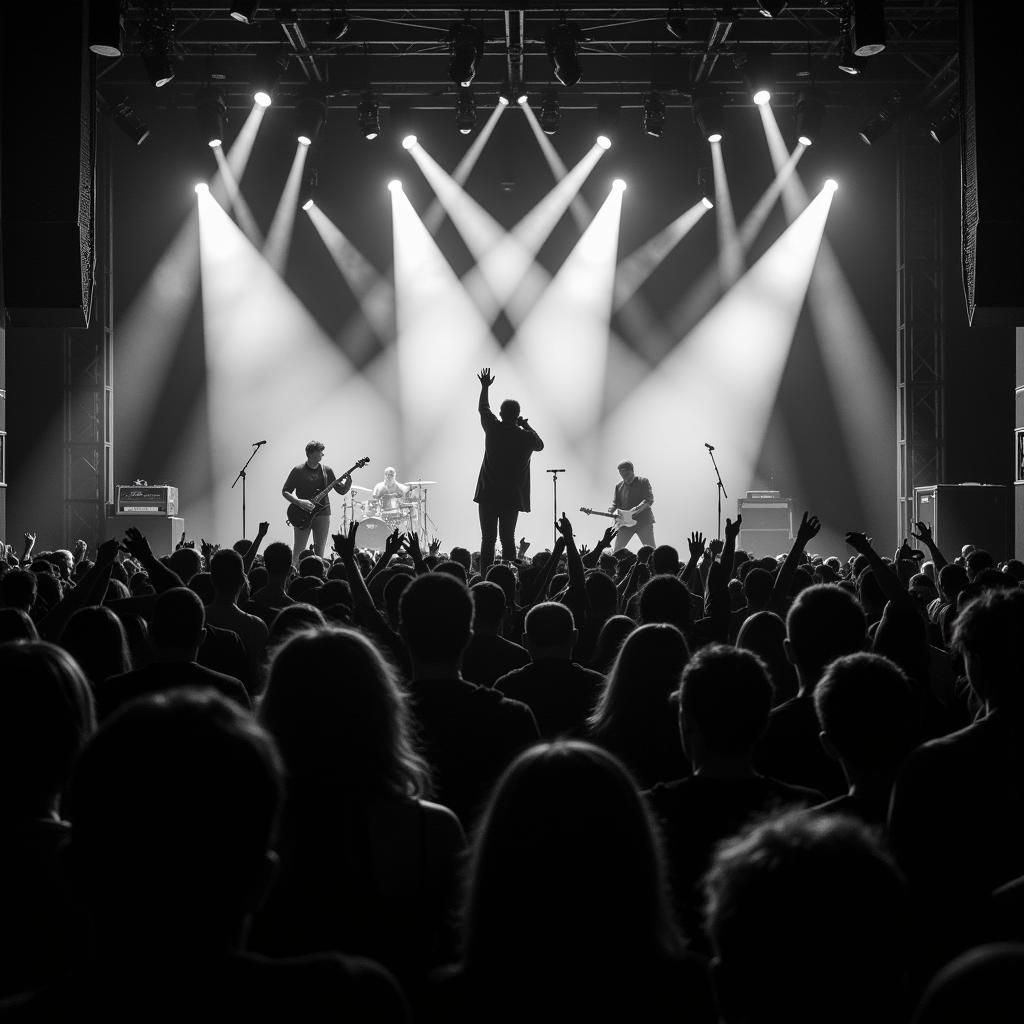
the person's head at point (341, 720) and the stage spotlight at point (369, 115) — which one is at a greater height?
the stage spotlight at point (369, 115)

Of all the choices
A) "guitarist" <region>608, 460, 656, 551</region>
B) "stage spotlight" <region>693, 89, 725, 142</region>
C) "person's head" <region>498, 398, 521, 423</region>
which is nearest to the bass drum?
"guitarist" <region>608, 460, 656, 551</region>

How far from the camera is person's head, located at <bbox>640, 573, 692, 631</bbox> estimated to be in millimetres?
4324

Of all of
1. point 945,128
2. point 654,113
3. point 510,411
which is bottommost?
point 510,411

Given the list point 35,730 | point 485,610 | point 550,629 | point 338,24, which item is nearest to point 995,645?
point 550,629

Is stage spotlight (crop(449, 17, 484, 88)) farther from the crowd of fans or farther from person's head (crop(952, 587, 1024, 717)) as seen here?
person's head (crop(952, 587, 1024, 717))

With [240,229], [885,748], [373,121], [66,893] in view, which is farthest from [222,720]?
[240,229]

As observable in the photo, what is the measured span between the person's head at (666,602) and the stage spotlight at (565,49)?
10.2 metres

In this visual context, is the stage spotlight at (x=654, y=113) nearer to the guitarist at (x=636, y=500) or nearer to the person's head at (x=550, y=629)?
the guitarist at (x=636, y=500)

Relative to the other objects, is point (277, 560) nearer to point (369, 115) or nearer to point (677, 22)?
point (677, 22)

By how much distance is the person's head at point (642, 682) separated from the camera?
3061mm

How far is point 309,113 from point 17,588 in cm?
1186

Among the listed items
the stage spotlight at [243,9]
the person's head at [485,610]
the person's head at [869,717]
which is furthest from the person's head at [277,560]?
the stage spotlight at [243,9]

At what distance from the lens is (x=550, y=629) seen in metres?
Answer: 3.81

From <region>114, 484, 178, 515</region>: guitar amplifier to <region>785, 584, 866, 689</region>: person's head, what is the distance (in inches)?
556
